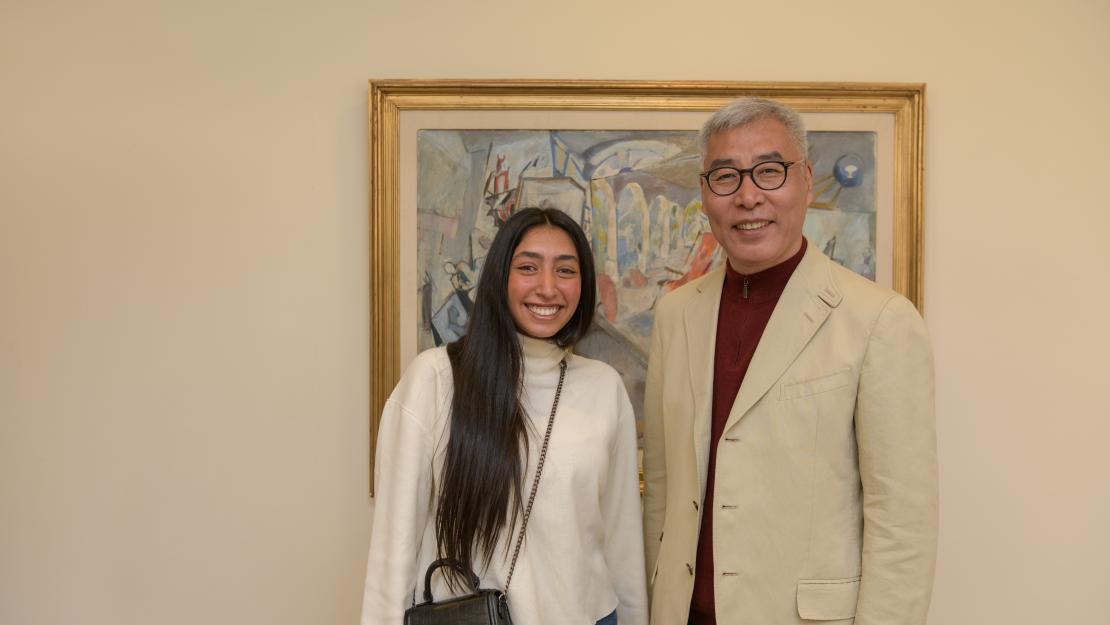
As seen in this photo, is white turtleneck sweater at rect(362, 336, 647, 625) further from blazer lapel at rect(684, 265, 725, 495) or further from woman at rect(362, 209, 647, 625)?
blazer lapel at rect(684, 265, 725, 495)

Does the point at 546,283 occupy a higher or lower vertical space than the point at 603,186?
lower

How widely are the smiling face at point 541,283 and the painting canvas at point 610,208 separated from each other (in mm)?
544

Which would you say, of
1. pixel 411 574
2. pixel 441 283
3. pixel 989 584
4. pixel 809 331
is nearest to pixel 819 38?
pixel 809 331

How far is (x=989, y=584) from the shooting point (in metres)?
2.54

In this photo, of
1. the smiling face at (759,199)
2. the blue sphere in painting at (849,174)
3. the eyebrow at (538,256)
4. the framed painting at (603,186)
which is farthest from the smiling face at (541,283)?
the blue sphere in painting at (849,174)

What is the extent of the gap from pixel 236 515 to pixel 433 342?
2.80 feet

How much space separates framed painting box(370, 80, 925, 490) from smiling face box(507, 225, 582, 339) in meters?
0.54

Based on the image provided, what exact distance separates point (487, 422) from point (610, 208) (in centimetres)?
94

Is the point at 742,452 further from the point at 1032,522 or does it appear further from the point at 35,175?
the point at 35,175

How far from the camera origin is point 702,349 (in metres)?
1.91

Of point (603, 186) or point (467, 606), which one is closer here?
point (467, 606)

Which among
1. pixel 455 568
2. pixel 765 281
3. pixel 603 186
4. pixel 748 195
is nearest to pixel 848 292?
pixel 765 281

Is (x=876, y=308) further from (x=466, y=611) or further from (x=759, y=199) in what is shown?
(x=466, y=611)

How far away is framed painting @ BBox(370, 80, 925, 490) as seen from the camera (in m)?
2.44
